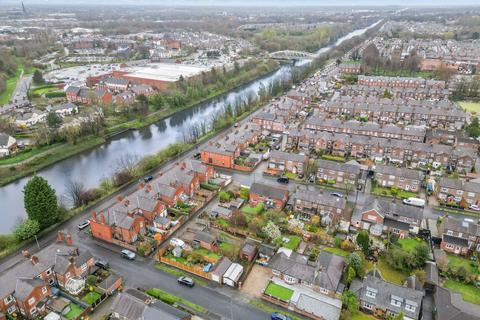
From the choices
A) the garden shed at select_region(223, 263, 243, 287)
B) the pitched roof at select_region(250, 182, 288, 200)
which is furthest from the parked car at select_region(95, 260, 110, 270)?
the pitched roof at select_region(250, 182, 288, 200)

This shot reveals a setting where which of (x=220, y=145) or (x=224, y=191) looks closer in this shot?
(x=224, y=191)

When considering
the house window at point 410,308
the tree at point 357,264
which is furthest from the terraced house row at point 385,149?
the house window at point 410,308

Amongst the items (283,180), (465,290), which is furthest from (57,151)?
(465,290)

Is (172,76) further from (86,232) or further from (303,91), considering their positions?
(86,232)

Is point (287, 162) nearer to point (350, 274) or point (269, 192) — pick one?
point (269, 192)

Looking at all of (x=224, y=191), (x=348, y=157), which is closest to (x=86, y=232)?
(x=224, y=191)

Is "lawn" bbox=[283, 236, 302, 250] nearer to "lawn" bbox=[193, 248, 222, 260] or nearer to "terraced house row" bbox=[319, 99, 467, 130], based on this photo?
"lawn" bbox=[193, 248, 222, 260]
